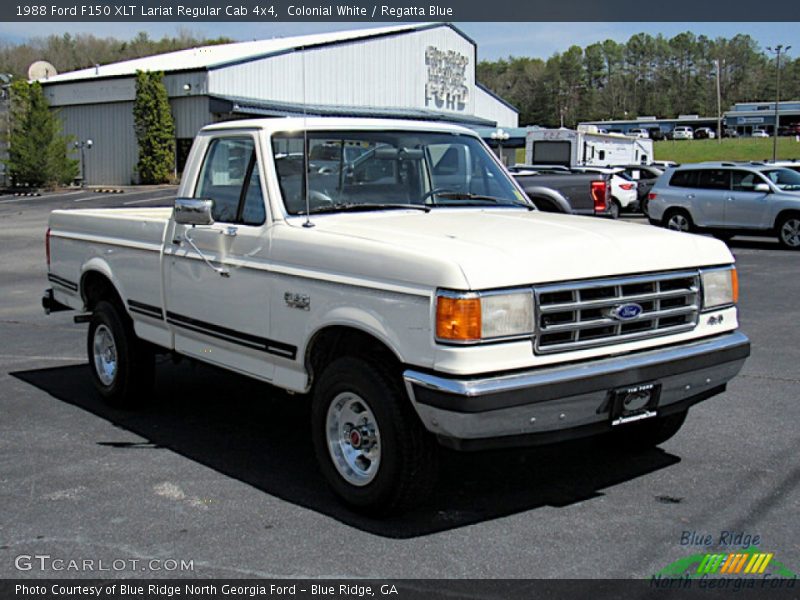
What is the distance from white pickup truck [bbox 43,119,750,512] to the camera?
4.34m

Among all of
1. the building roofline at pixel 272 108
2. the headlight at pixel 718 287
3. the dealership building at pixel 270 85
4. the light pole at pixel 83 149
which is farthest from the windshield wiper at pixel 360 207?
the light pole at pixel 83 149

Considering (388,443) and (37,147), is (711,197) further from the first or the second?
(37,147)

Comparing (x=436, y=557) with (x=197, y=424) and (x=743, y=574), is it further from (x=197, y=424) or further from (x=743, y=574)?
(x=197, y=424)

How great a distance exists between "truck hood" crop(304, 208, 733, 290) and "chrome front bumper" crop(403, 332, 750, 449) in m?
0.45

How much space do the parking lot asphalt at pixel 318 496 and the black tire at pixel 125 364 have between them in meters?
0.14

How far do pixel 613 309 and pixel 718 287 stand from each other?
93 cm

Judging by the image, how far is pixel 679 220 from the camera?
21.0 m

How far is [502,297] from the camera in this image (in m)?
4.31

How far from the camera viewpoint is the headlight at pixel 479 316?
423 cm

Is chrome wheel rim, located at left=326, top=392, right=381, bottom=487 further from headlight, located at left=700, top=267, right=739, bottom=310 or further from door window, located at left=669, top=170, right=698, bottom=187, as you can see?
door window, located at left=669, top=170, right=698, bottom=187

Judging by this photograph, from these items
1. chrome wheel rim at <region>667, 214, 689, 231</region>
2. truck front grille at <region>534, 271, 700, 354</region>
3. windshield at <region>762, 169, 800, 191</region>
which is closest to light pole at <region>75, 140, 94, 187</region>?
chrome wheel rim at <region>667, 214, 689, 231</region>

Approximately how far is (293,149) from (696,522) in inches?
123

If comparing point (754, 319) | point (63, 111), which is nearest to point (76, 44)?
point (63, 111)

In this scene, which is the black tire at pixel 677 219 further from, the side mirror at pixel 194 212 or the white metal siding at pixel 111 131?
the white metal siding at pixel 111 131
